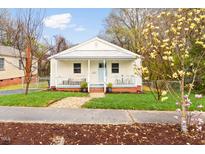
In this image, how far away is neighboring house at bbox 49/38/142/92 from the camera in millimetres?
18141

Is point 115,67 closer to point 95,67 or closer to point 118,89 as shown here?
point 95,67

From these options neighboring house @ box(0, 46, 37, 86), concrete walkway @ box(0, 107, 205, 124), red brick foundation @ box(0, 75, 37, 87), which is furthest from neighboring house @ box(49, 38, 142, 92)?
concrete walkway @ box(0, 107, 205, 124)

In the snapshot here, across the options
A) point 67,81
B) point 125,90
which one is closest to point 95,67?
point 67,81

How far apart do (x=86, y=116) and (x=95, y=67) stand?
12156 mm

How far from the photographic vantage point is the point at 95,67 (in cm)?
1939

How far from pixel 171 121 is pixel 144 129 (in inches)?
60.7

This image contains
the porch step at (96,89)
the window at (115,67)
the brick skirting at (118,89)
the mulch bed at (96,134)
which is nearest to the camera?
the mulch bed at (96,134)

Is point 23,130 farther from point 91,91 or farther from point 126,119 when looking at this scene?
point 91,91

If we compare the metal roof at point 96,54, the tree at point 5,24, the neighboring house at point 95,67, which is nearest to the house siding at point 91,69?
the neighboring house at point 95,67

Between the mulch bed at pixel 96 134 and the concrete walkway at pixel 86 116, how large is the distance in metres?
0.73

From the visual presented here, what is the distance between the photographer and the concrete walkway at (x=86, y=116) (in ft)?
22.1

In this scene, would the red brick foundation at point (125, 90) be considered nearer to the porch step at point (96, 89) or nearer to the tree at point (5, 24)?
the porch step at point (96, 89)

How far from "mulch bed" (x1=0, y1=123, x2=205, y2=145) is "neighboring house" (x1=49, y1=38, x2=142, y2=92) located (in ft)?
39.9
